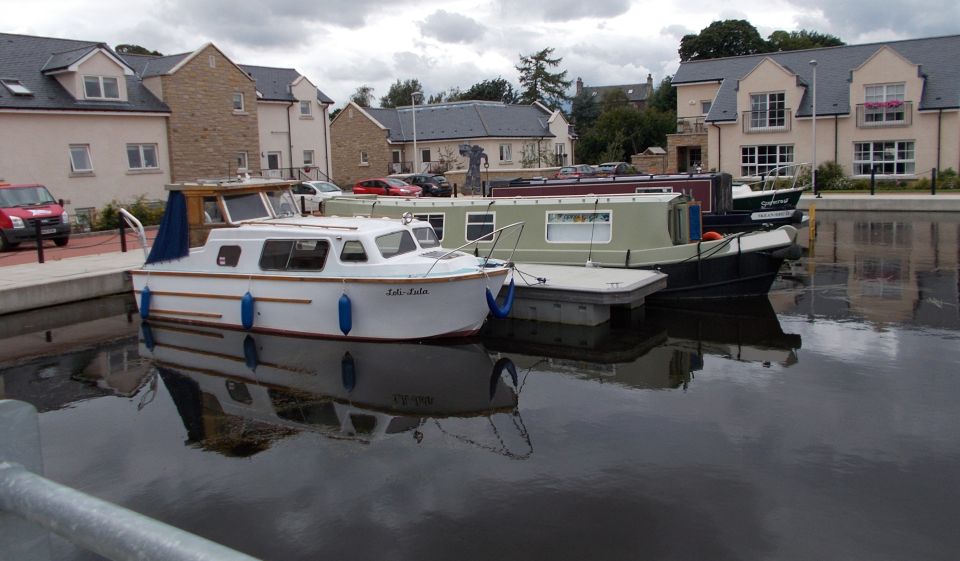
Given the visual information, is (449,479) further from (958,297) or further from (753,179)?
(753,179)

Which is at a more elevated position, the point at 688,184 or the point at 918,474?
the point at 688,184

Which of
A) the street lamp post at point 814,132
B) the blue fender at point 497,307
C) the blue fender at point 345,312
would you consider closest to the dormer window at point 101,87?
the blue fender at point 345,312

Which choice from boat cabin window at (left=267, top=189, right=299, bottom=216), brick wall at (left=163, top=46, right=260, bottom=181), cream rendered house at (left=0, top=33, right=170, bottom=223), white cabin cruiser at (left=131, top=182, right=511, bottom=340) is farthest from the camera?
brick wall at (left=163, top=46, right=260, bottom=181)

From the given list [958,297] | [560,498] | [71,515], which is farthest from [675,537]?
[958,297]

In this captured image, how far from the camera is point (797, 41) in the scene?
85938 millimetres

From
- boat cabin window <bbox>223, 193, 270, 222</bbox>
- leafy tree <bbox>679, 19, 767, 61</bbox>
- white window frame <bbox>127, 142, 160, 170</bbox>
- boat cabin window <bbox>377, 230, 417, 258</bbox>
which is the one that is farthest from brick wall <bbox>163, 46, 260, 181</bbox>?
leafy tree <bbox>679, 19, 767, 61</bbox>

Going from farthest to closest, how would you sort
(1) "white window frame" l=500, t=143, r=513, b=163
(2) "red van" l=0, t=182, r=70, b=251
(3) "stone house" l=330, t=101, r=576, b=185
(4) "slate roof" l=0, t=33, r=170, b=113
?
(1) "white window frame" l=500, t=143, r=513, b=163
(3) "stone house" l=330, t=101, r=576, b=185
(4) "slate roof" l=0, t=33, r=170, b=113
(2) "red van" l=0, t=182, r=70, b=251

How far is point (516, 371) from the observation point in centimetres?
1319

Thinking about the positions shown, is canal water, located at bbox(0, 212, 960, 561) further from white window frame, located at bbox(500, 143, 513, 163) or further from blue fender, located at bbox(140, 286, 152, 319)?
white window frame, located at bbox(500, 143, 513, 163)

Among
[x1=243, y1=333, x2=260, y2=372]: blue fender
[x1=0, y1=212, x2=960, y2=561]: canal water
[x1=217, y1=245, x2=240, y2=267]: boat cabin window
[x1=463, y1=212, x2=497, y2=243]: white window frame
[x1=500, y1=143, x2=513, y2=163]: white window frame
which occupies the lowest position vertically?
[x1=0, y1=212, x2=960, y2=561]: canal water

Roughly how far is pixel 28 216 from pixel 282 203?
10.7 metres

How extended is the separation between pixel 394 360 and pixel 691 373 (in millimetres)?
4781

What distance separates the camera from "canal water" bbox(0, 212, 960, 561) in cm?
763

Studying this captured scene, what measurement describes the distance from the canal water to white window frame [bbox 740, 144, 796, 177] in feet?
98.9
